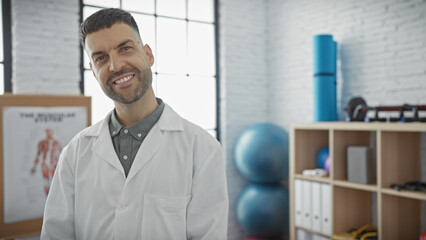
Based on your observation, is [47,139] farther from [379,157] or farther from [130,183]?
[379,157]

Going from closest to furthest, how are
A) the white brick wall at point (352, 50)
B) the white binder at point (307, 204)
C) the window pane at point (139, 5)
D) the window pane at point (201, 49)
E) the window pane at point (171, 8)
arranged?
the white brick wall at point (352, 50), the white binder at point (307, 204), the window pane at point (139, 5), the window pane at point (171, 8), the window pane at point (201, 49)

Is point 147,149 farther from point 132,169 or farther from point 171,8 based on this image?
point 171,8

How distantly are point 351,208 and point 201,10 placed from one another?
294cm

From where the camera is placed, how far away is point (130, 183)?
1368mm

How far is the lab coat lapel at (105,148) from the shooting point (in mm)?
1408

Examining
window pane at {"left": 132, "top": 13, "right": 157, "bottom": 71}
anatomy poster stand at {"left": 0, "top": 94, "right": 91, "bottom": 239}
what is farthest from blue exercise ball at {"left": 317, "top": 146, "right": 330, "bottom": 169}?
anatomy poster stand at {"left": 0, "top": 94, "right": 91, "bottom": 239}

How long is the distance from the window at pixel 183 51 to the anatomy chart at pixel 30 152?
1032 mm

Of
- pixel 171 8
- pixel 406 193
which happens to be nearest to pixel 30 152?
pixel 171 8

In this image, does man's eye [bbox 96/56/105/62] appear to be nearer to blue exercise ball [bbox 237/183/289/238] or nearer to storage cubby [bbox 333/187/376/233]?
storage cubby [bbox 333/187/376/233]

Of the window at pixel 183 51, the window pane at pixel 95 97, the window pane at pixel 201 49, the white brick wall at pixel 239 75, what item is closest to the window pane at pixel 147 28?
the window at pixel 183 51

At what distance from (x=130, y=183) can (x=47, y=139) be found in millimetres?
1744

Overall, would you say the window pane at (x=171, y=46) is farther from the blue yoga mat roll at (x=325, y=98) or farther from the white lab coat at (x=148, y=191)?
the white lab coat at (x=148, y=191)

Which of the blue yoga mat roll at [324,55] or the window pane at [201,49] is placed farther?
the window pane at [201,49]

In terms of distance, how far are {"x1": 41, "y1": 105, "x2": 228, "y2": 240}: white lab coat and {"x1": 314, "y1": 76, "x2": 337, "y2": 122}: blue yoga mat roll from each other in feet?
7.63
